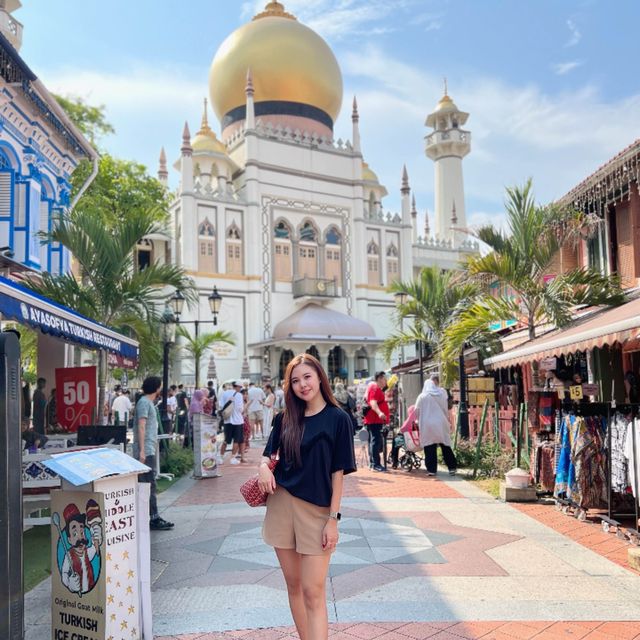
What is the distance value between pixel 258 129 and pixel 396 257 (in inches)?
406

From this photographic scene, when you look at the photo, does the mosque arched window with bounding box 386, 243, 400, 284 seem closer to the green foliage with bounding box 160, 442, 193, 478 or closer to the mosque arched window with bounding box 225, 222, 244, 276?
the mosque arched window with bounding box 225, 222, 244, 276

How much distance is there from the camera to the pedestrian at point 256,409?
62.4ft

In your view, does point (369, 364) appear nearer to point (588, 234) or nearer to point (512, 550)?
point (588, 234)

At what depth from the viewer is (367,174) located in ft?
139

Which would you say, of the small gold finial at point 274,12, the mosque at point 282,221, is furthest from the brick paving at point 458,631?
the small gold finial at point 274,12

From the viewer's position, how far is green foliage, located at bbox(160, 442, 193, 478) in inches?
475

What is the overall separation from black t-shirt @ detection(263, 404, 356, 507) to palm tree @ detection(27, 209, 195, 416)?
878cm

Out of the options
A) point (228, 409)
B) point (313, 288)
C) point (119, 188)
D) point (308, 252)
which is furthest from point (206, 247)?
point (228, 409)

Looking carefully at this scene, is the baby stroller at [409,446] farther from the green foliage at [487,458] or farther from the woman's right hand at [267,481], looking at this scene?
the woman's right hand at [267,481]

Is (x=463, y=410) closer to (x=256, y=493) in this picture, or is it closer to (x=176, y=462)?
(x=176, y=462)

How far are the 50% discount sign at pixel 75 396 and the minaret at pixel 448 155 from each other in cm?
3630

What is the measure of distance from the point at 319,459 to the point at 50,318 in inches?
201

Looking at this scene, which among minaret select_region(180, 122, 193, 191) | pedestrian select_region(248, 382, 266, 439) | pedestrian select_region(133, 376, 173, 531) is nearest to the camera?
pedestrian select_region(133, 376, 173, 531)

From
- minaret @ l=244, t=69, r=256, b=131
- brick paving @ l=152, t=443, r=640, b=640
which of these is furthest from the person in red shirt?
minaret @ l=244, t=69, r=256, b=131
